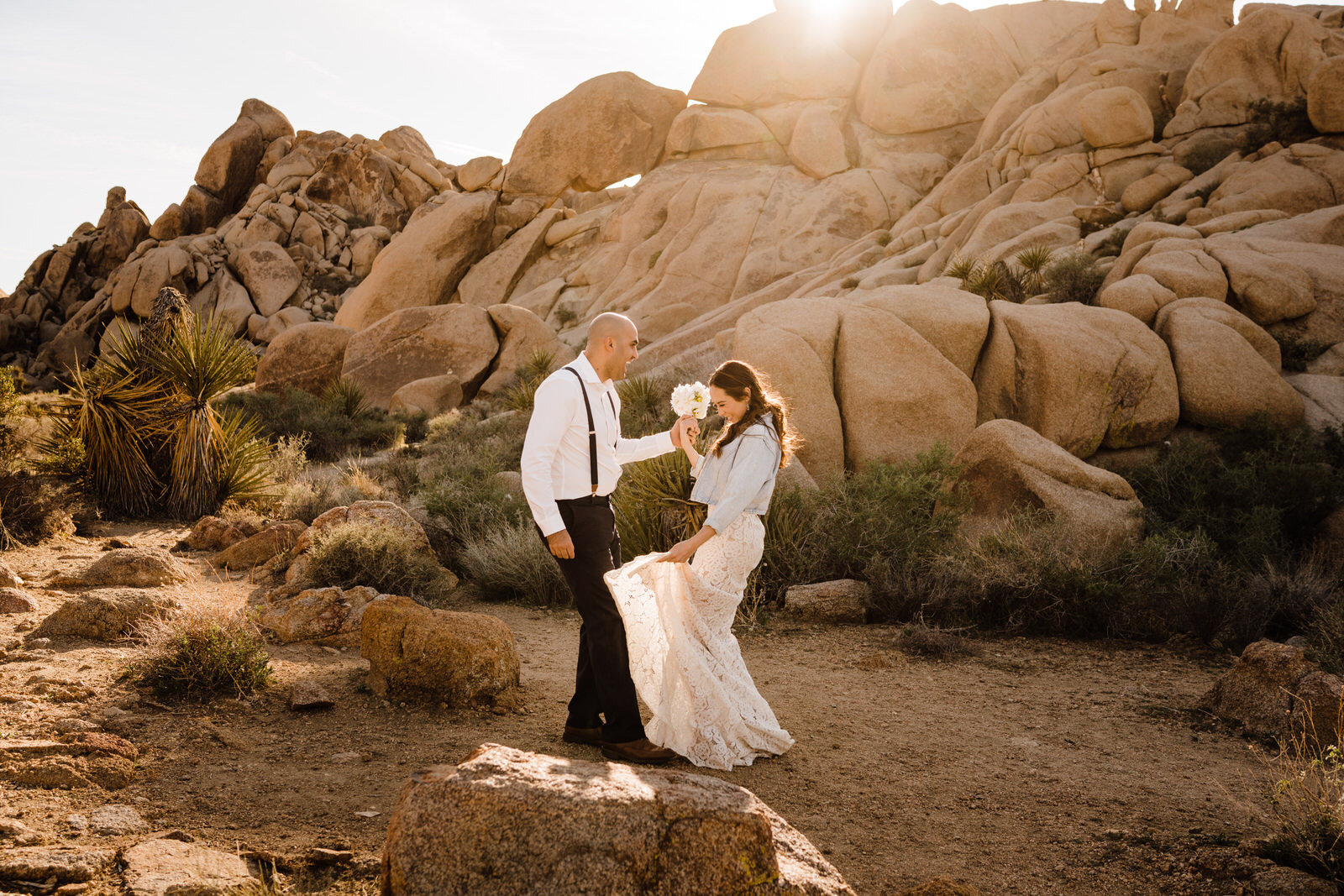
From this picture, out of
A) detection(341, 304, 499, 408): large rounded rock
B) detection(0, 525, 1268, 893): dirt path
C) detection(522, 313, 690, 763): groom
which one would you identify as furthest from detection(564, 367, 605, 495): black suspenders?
detection(341, 304, 499, 408): large rounded rock

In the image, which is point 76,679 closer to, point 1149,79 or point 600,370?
point 600,370

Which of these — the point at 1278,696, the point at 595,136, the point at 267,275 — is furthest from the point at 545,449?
the point at 267,275

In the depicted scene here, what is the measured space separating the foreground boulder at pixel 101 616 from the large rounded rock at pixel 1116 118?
1033 inches

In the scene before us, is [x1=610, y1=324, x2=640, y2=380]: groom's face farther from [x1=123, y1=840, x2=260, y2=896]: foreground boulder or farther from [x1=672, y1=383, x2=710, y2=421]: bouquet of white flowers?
[x1=123, y1=840, x2=260, y2=896]: foreground boulder

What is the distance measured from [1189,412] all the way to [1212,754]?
29.1 ft

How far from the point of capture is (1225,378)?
11703 mm

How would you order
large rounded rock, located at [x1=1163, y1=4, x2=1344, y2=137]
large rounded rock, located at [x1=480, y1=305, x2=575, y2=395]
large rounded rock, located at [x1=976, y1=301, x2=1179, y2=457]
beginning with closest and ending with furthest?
large rounded rock, located at [x1=976, y1=301, x2=1179, y2=457]
large rounded rock, located at [x1=1163, y1=4, x2=1344, y2=137]
large rounded rock, located at [x1=480, y1=305, x2=575, y2=395]

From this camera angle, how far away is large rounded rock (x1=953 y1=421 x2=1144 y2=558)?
8859 millimetres

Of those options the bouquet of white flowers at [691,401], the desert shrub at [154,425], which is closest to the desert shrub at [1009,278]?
the bouquet of white flowers at [691,401]

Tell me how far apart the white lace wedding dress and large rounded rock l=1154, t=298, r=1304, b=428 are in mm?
10389

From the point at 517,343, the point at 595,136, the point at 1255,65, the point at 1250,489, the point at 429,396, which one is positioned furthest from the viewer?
the point at 595,136

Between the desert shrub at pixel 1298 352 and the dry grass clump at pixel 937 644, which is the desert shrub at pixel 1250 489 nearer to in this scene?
the desert shrub at pixel 1298 352

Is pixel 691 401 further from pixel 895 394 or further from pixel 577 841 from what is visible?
pixel 895 394

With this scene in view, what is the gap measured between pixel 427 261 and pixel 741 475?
103 feet
